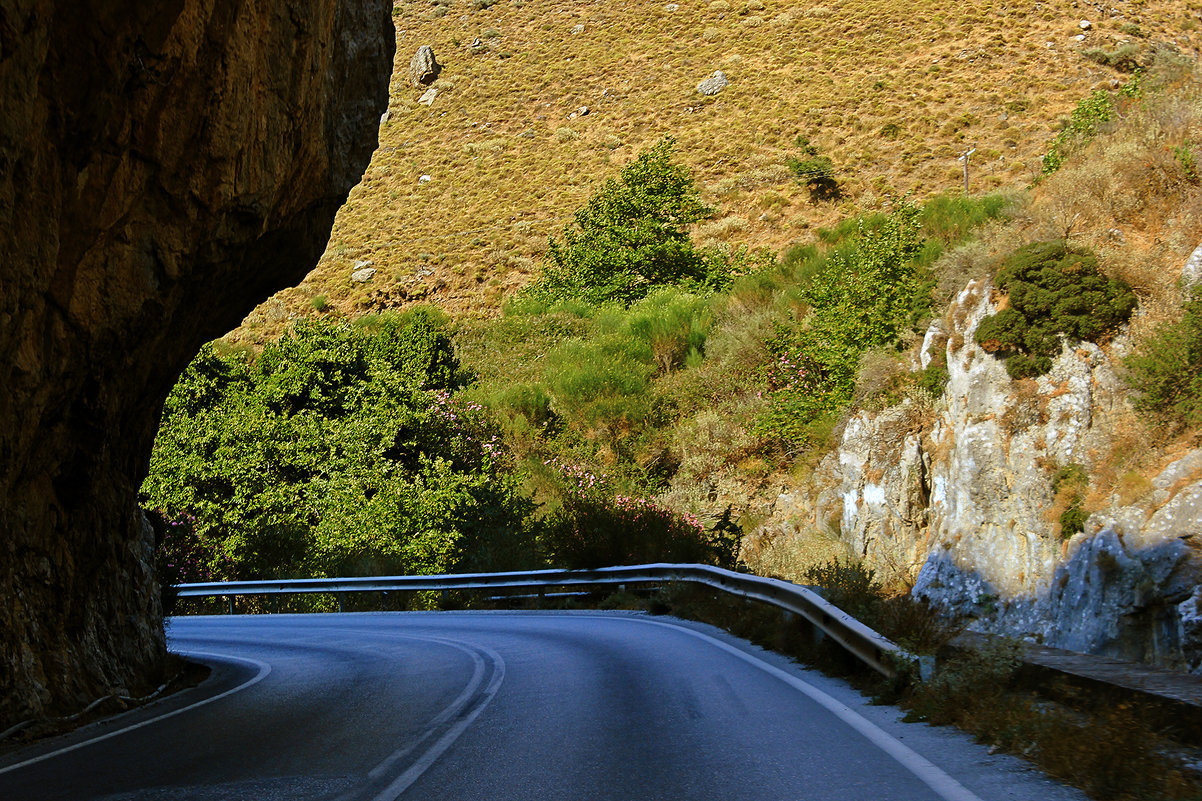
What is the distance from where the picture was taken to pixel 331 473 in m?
29.2

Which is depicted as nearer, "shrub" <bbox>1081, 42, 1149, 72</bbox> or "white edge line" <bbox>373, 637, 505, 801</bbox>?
"white edge line" <bbox>373, 637, 505, 801</bbox>

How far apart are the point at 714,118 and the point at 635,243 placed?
645 inches

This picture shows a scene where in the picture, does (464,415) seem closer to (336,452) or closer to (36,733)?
(336,452)

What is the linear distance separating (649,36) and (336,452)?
166 ft

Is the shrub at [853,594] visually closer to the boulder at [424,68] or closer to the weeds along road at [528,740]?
the weeds along road at [528,740]

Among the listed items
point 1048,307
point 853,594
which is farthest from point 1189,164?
point 853,594

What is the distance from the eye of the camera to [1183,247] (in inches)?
722

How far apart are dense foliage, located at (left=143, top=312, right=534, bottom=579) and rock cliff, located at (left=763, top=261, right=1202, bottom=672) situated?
847 centimetres

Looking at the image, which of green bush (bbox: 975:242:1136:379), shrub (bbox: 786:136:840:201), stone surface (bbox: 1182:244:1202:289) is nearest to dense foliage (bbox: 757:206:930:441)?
green bush (bbox: 975:242:1136:379)

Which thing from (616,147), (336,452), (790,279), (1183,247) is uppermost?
(616,147)

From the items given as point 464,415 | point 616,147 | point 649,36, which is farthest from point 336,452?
point 649,36

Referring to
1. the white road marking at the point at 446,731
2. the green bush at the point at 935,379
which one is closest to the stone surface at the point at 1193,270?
the green bush at the point at 935,379

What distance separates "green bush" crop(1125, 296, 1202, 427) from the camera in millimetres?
15289

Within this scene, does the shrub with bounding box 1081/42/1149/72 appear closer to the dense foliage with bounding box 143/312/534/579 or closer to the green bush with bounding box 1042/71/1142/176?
the green bush with bounding box 1042/71/1142/176
